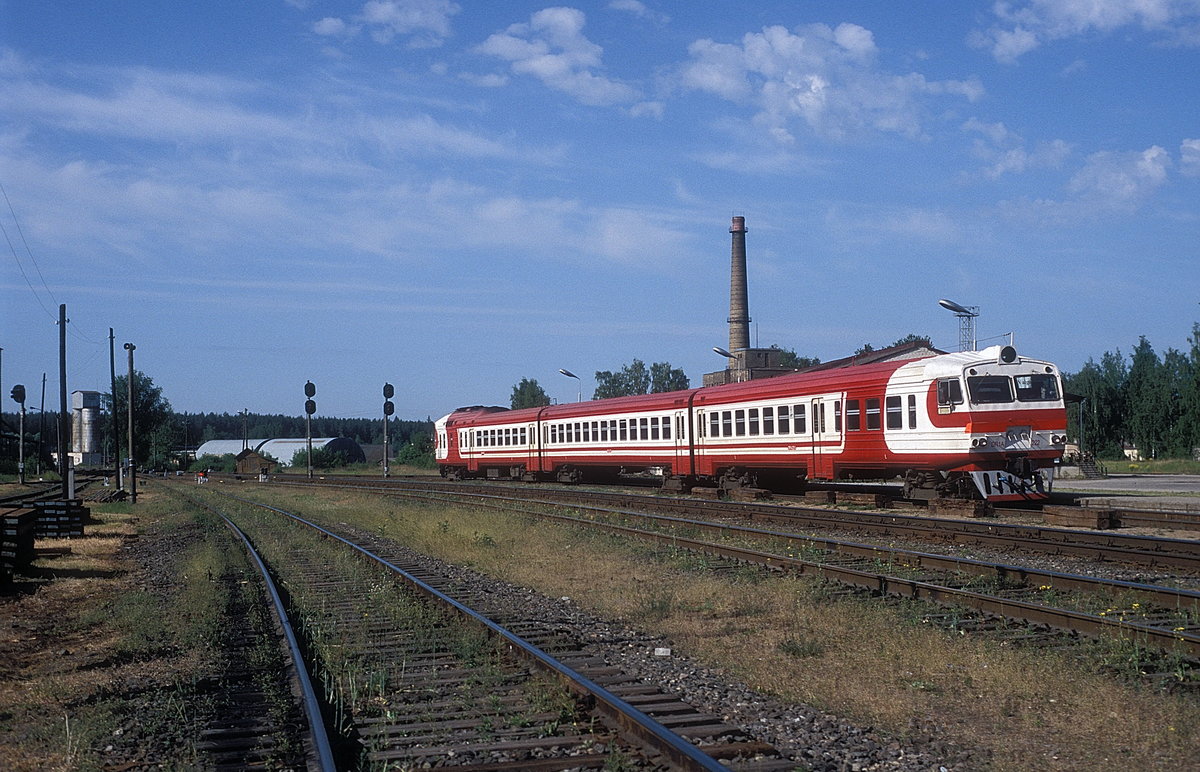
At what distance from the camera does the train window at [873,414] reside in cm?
2248

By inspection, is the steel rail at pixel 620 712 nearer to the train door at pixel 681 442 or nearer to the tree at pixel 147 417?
the train door at pixel 681 442

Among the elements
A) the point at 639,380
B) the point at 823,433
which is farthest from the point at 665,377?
the point at 823,433

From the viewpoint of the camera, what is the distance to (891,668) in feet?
27.1

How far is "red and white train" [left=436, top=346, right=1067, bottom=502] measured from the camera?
2062 centimetres

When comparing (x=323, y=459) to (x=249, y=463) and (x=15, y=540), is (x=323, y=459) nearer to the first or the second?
(x=249, y=463)

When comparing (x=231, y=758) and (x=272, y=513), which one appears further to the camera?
(x=272, y=513)

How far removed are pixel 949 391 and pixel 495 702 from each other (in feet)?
51.6

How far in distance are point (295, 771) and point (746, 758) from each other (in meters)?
2.60

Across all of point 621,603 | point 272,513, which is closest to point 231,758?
point 621,603

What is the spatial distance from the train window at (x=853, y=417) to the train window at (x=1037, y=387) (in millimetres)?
3456

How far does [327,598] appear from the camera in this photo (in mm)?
12453

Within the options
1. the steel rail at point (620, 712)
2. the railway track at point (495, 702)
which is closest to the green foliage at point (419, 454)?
the railway track at point (495, 702)

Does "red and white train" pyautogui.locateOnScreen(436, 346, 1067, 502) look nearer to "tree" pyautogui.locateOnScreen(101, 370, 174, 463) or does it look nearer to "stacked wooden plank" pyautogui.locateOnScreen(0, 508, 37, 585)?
"stacked wooden plank" pyautogui.locateOnScreen(0, 508, 37, 585)

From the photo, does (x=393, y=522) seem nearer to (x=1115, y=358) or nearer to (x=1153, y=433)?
(x=1153, y=433)
